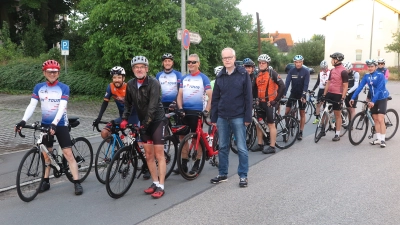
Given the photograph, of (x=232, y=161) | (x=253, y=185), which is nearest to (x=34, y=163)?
(x=253, y=185)

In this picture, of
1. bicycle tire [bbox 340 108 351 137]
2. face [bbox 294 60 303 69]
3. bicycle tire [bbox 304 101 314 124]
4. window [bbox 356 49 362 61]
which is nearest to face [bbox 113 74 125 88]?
face [bbox 294 60 303 69]

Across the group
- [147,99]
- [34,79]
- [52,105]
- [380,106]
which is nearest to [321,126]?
[380,106]

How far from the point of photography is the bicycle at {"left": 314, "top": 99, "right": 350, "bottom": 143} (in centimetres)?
955

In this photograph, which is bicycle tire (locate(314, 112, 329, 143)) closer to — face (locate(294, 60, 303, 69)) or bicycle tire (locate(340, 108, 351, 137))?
bicycle tire (locate(340, 108, 351, 137))

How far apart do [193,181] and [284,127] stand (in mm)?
3317

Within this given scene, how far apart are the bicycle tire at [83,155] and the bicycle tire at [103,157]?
0.36 meters

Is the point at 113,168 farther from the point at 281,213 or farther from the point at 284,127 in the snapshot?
the point at 284,127

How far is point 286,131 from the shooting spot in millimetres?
8930

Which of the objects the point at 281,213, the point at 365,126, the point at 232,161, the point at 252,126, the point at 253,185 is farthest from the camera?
the point at 365,126

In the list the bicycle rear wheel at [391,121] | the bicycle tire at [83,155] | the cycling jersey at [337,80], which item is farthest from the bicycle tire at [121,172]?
the bicycle rear wheel at [391,121]

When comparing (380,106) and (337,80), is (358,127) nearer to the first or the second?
(380,106)

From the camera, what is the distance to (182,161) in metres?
6.35

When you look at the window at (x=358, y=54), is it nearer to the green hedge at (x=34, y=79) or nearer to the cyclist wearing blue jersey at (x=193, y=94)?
the green hedge at (x=34, y=79)

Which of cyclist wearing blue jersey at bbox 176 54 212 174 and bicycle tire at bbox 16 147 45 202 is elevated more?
cyclist wearing blue jersey at bbox 176 54 212 174
